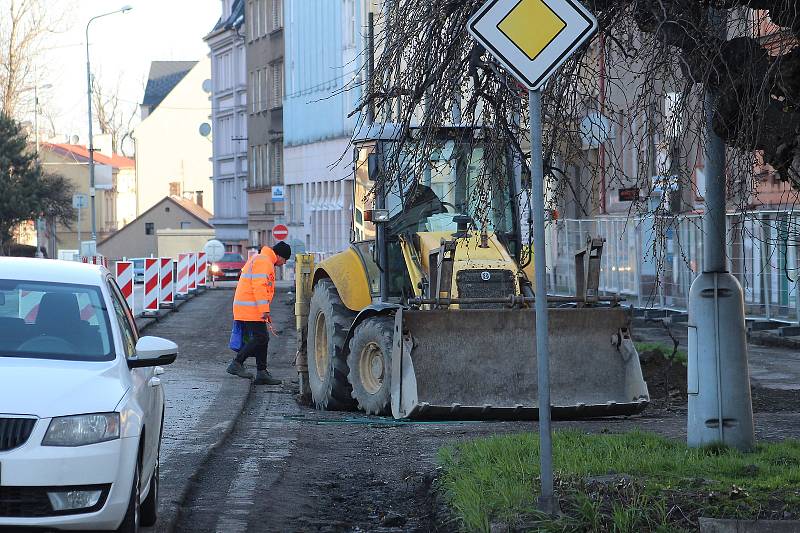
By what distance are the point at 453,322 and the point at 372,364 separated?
1.42m

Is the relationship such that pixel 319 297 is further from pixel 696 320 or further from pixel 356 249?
pixel 696 320

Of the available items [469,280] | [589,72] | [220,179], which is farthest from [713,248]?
[220,179]

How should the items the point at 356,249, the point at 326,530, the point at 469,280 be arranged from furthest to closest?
the point at 356,249 < the point at 469,280 < the point at 326,530

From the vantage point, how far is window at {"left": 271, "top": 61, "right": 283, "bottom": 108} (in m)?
68.6

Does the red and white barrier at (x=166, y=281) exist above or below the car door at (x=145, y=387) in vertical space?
above

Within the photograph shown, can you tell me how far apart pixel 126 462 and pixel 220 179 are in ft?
259

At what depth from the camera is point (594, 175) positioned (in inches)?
368

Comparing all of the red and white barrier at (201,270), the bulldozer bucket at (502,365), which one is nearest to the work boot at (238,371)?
the bulldozer bucket at (502,365)

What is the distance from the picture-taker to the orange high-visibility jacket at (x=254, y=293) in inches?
686

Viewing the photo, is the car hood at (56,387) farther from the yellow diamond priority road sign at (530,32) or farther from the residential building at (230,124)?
the residential building at (230,124)

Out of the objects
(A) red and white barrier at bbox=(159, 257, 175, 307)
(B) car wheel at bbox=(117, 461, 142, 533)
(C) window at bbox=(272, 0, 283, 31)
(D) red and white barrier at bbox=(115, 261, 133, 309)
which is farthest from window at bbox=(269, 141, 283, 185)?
(B) car wheel at bbox=(117, 461, 142, 533)

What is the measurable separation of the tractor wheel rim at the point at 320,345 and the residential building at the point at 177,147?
92.2m

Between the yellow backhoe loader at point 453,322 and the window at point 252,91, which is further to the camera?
the window at point 252,91

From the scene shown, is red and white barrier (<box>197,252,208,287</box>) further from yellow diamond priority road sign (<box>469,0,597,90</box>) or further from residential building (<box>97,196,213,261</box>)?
residential building (<box>97,196,213,261</box>)
